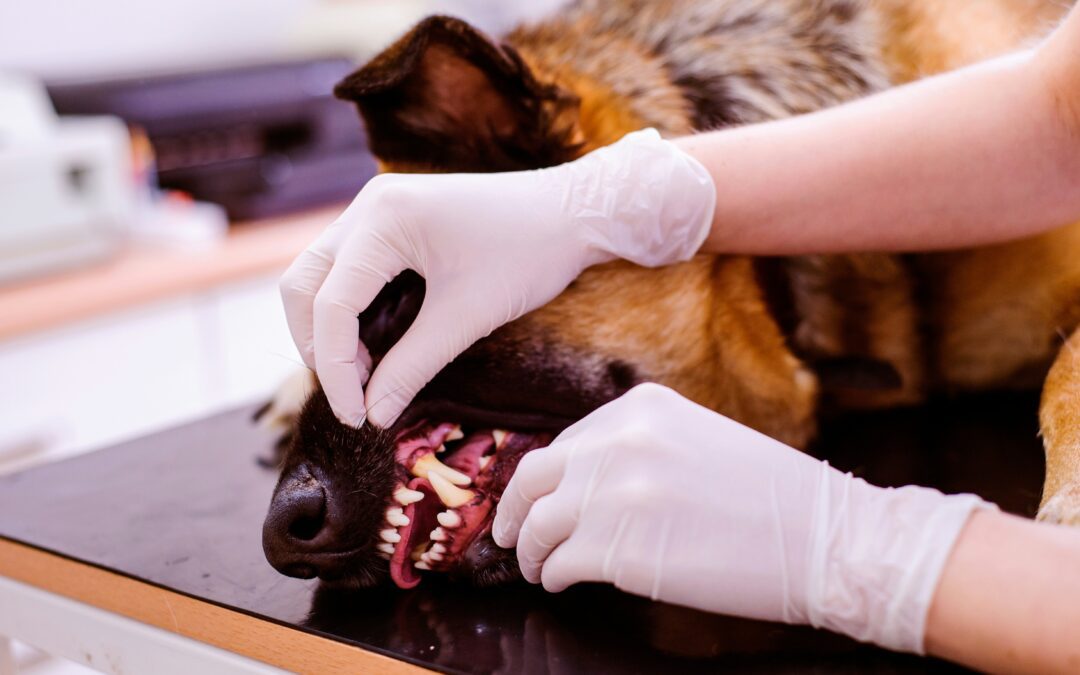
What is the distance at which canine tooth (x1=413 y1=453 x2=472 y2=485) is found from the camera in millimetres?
917

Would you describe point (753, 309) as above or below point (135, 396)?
above

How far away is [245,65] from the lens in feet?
10.1

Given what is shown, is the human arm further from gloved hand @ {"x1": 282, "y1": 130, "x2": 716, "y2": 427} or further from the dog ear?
the dog ear

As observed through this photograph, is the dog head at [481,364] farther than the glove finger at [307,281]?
No

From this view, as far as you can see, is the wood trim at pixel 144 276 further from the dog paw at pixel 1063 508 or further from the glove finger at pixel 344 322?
the dog paw at pixel 1063 508

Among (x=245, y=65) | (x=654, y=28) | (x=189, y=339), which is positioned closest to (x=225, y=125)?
(x=245, y=65)

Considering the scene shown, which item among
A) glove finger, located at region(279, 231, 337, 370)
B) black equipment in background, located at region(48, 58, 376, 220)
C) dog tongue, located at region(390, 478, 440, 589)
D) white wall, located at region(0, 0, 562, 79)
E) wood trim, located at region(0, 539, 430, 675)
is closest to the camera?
wood trim, located at region(0, 539, 430, 675)

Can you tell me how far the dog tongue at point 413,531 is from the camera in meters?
0.88

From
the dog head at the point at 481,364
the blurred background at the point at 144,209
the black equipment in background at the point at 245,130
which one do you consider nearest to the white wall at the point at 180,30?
the blurred background at the point at 144,209

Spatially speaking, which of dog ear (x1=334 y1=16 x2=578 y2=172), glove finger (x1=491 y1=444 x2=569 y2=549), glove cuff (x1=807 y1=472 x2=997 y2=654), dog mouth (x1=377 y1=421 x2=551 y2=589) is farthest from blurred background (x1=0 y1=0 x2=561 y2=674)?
glove cuff (x1=807 y1=472 x2=997 y2=654)

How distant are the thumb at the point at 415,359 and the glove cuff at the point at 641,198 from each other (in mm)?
169

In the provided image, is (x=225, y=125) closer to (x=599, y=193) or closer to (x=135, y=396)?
(x=135, y=396)

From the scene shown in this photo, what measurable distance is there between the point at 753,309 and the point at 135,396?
1.83 m

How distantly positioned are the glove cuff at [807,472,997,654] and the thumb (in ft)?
1.30
